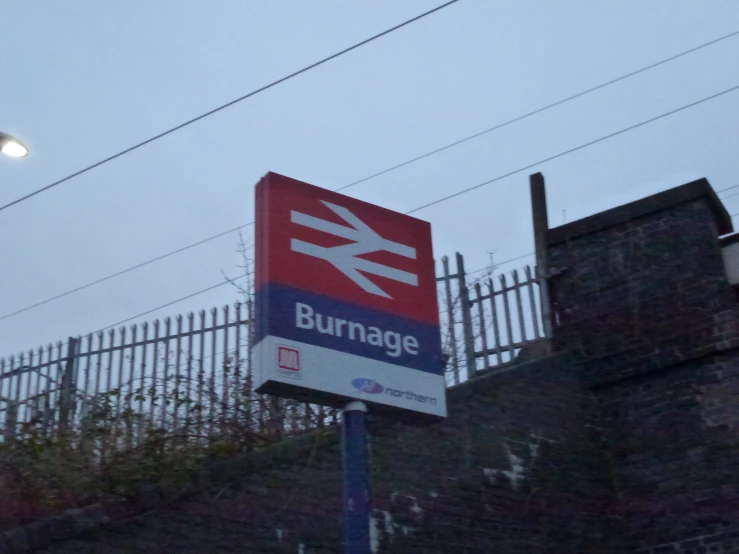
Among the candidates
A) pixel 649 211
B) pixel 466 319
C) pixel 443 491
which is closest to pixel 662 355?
pixel 649 211

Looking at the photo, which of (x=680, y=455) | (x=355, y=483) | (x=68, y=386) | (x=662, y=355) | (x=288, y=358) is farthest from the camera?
(x=68, y=386)

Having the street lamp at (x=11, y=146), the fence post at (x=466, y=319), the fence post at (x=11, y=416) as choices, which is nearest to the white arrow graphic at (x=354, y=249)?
the street lamp at (x=11, y=146)

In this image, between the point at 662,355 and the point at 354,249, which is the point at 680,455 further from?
the point at 354,249

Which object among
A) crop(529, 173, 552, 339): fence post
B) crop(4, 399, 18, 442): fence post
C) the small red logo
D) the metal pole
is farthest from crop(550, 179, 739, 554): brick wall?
crop(4, 399, 18, 442): fence post

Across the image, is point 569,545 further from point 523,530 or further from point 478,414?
point 478,414

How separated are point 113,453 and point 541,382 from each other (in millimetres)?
4401

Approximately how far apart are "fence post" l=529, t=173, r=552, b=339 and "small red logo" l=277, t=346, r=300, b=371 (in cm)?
577

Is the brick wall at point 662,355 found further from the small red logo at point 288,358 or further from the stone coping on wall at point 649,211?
the small red logo at point 288,358

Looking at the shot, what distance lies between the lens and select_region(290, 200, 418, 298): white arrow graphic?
255 inches

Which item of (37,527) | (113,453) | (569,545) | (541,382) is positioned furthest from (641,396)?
(37,527)

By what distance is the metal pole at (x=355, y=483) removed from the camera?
222 inches

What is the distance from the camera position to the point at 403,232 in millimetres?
7020

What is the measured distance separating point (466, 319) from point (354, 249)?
538 cm

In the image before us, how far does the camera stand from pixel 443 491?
9.09m
